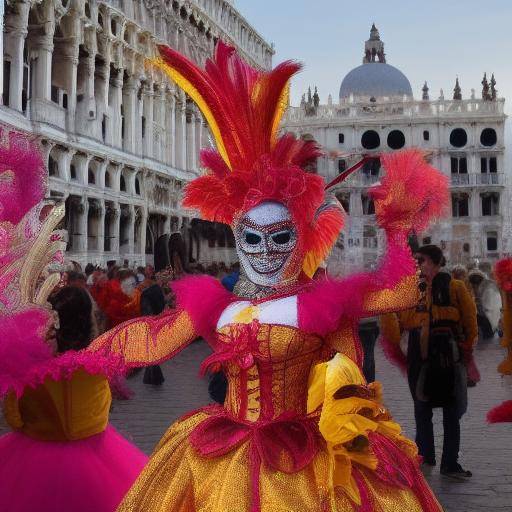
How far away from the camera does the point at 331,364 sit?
2.53 meters

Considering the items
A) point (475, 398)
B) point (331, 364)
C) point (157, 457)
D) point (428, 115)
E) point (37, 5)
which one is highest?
point (428, 115)

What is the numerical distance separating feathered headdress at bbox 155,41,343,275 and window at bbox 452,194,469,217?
50.0 meters

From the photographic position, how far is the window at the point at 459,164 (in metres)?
51.9

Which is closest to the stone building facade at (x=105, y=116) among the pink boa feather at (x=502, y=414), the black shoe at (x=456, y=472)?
the black shoe at (x=456, y=472)

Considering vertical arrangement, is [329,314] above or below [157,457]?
above

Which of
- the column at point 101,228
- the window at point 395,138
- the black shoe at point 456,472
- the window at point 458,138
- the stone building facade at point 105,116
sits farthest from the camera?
the window at point 395,138

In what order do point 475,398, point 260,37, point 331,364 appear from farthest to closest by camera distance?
1. point 260,37
2. point 475,398
3. point 331,364

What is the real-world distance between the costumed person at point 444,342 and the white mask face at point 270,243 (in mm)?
2425

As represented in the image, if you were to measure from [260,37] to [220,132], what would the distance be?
43.4m

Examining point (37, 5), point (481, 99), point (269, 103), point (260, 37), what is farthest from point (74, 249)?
point (481, 99)

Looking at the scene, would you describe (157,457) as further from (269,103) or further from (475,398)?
(475,398)

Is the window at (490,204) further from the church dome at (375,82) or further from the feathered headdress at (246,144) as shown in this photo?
the feathered headdress at (246,144)

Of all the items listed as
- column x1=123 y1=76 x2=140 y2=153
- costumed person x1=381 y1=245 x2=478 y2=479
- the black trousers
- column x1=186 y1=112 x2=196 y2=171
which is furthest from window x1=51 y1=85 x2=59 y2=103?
the black trousers

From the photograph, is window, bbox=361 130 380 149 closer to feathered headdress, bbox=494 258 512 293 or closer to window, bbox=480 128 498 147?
window, bbox=480 128 498 147
